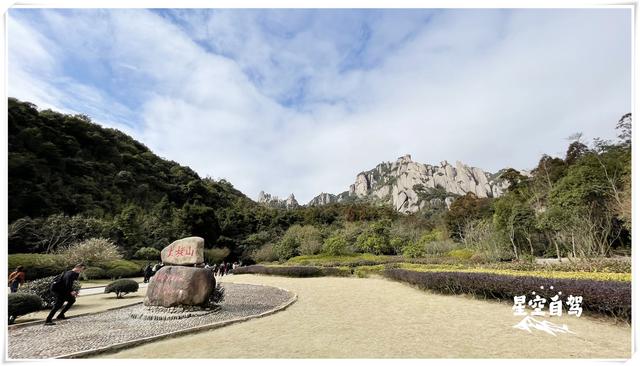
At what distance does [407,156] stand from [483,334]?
8169 centimetres

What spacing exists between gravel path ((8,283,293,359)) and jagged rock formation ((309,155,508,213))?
58883 millimetres

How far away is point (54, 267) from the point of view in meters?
14.0

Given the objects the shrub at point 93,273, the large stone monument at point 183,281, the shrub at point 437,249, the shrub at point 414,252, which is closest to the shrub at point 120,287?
the large stone monument at point 183,281

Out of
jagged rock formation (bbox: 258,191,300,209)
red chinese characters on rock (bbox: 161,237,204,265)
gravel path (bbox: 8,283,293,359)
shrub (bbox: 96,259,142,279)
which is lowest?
shrub (bbox: 96,259,142,279)

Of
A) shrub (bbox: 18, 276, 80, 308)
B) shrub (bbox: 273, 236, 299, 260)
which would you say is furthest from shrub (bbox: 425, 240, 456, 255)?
shrub (bbox: 18, 276, 80, 308)

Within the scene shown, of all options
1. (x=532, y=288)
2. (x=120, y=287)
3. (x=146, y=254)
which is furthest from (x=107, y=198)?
(x=532, y=288)

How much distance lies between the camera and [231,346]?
439 cm

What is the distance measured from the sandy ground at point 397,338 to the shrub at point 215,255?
79.8 feet

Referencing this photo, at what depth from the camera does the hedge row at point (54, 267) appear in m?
13.2

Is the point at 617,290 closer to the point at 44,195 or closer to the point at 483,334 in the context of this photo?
the point at 483,334

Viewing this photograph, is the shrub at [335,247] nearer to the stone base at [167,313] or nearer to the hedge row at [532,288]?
the hedge row at [532,288]

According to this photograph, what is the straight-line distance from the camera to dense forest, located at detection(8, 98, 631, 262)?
53.6 feet

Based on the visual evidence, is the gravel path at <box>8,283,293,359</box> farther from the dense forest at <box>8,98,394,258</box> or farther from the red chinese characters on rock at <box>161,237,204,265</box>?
the dense forest at <box>8,98,394,258</box>
